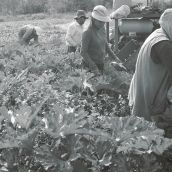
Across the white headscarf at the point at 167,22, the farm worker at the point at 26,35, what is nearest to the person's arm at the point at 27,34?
the farm worker at the point at 26,35

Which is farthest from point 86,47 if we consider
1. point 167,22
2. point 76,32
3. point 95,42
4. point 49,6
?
point 49,6

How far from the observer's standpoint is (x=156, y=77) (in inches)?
170

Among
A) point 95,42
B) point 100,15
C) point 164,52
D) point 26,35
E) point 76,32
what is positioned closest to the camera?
point 164,52

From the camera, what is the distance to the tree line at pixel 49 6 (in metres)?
38.4

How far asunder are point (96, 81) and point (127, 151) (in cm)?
277

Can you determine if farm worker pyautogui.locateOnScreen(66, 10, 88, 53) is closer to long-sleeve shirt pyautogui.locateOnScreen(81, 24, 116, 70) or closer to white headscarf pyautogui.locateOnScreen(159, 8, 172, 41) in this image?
long-sleeve shirt pyautogui.locateOnScreen(81, 24, 116, 70)

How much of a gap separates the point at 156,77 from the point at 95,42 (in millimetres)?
2575

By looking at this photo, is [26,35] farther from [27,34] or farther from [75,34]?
[75,34]

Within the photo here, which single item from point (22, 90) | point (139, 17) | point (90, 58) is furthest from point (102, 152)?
point (139, 17)

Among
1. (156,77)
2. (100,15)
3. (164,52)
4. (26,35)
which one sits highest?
(164,52)

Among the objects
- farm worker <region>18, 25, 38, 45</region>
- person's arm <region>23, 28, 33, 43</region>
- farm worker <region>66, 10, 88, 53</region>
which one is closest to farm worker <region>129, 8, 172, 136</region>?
farm worker <region>66, 10, 88, 53</region>

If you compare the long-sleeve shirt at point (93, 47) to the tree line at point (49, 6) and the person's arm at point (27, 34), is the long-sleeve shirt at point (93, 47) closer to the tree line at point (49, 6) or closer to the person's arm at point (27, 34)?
the person's arm at point (27, 34)

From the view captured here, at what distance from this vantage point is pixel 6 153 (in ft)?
11.3

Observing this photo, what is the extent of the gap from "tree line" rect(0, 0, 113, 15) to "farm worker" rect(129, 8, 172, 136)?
3305 centimetres
